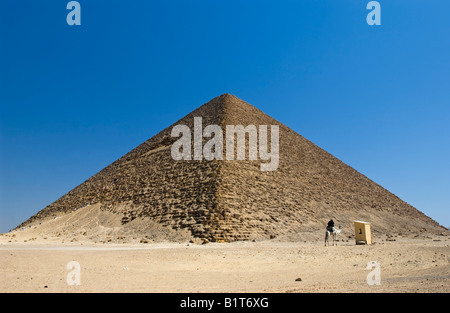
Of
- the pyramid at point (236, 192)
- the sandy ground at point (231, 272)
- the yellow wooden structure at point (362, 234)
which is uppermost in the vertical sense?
the pyramid at point (236, 192)

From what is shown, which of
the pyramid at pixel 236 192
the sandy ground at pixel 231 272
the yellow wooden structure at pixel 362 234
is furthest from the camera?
the pyramid at pixel 236 192

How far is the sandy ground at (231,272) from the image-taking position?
20.0 feet

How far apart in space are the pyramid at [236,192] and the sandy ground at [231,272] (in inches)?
304

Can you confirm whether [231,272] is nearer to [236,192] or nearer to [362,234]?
[362,234]

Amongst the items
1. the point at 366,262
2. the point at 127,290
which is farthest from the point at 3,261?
the point at 366,262

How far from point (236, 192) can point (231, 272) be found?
1436 centimetres

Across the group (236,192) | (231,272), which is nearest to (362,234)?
(236,192)

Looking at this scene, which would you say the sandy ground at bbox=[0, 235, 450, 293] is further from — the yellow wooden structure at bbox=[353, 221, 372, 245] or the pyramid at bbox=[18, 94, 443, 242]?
the pyramid at bbox=[18, 94, 443, 242]

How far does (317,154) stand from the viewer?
39156 mm

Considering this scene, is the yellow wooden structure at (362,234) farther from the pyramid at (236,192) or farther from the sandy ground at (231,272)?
the pyramid at (236,192)

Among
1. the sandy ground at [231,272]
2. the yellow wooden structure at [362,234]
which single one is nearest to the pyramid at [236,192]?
the yellow wooden structure at [362,234]

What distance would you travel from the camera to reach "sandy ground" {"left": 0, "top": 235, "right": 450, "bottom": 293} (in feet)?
20.0

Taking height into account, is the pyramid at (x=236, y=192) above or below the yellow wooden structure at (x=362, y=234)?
above
